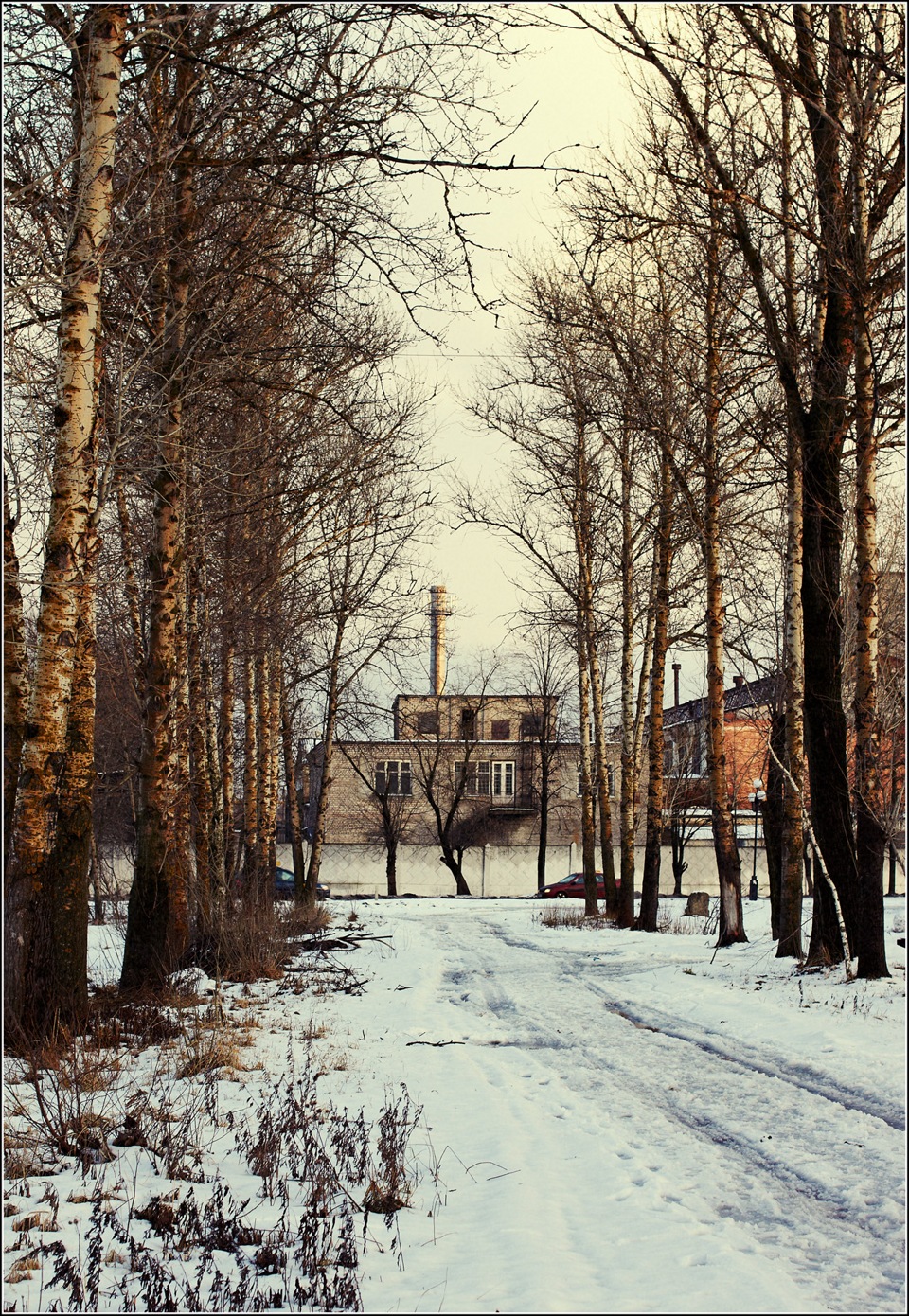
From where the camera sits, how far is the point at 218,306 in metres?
11.0

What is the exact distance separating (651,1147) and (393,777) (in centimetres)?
5033

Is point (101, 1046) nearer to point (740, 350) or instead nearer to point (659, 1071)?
point (659, 1071)

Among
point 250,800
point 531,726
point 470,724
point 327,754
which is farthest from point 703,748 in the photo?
point 250,800

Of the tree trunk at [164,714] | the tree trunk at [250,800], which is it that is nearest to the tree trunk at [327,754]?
the tree trunk at [250,800]

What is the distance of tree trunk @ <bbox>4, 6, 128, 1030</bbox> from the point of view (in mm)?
7125

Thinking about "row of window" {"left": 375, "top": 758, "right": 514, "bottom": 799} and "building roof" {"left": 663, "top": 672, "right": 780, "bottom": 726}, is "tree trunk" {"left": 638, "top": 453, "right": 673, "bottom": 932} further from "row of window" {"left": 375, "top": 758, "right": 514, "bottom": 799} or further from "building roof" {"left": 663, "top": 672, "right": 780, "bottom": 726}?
"row of window" {"left": 375, "top": 758, "right": 514, "bottom": 799}

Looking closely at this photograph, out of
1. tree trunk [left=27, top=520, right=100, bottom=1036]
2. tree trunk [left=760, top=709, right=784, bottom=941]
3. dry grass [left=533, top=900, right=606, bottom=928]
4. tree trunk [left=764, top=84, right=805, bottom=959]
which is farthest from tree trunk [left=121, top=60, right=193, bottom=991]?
dry grass [left=533, top=900, right=606, bottom=928]

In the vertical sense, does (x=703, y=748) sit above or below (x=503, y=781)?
above

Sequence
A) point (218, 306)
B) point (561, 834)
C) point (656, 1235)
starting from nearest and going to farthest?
point (656, 1235)
point (218, 306)
point (561, 834)

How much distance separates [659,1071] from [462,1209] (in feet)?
10.8

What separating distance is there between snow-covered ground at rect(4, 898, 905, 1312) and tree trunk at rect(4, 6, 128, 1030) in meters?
1.70

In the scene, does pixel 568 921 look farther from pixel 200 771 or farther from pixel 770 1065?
pixel 770 1065

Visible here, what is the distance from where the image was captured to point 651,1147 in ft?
19.1

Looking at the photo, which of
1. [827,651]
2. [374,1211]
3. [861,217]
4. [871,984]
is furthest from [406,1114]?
[861,217]
